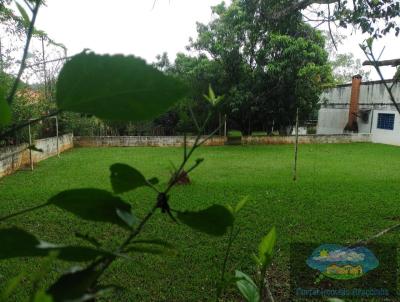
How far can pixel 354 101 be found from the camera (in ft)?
43.0

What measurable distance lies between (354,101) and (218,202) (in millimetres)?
10925

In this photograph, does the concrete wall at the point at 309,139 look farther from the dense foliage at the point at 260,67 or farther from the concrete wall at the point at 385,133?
the dense foliage at the point at 260,67

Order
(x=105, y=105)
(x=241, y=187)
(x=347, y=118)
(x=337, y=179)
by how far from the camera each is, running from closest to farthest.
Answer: (x=105, y=105) → (x=241, y=187) → (x=337, y=179) → (x=347, y=118)

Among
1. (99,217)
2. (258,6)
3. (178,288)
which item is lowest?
(178,288)

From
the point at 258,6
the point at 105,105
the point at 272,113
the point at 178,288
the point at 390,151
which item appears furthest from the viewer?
the point at 272,113

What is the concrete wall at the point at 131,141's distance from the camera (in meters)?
10.2

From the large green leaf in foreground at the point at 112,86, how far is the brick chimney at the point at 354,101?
47.0ft

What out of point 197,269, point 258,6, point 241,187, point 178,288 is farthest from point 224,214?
point 241,187

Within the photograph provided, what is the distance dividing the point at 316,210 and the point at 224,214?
4.12 m

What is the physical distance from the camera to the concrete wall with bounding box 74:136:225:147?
10172 mm

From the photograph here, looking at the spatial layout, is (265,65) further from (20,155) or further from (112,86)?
(112,86)

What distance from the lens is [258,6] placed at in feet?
14.4

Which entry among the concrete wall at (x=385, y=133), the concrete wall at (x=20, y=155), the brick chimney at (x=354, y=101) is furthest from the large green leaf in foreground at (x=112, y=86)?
the brick chimney at (x=354, y=101)

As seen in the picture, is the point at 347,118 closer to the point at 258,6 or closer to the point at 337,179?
the point at 337,179
